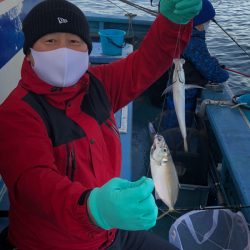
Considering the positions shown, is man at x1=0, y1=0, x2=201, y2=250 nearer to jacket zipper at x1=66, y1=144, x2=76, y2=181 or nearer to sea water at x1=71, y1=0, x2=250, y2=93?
jacket zipper at x1=66, y1=144, x2=76, y2=181

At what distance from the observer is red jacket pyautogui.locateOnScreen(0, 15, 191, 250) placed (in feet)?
4.77

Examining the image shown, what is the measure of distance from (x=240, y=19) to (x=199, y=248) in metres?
11.9

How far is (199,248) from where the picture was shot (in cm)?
A: 304

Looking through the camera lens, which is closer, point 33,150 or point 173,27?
point 33,150

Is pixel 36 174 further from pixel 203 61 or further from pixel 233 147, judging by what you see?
pixel 203 61

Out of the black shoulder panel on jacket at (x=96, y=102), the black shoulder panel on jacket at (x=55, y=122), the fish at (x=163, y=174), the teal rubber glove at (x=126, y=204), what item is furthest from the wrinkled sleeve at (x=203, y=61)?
the teal rubber glove at (x=126, y=204)

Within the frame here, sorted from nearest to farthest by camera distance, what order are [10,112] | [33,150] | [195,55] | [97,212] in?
[97,212] → [33,150] → [10,112] → [195,55]

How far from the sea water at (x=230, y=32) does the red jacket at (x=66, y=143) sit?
579cm

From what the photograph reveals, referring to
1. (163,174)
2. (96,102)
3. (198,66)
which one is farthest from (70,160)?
(198,66)

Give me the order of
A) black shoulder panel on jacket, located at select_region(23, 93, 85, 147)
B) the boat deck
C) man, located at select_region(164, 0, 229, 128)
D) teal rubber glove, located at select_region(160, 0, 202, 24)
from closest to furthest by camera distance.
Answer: black shoulder panel on jacket, located at select_region(23, 93, 85, 147), teal rubber glove, located at select_region(160, 0, 202, 24), the boat deck, man, located at select_region(164, 0, 229, 128)

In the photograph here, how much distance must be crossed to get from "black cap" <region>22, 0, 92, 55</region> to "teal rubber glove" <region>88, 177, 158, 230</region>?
84 centimetres

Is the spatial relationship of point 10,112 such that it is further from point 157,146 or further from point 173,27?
point 173,27

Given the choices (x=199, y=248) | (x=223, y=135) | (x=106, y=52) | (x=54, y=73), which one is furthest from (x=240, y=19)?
(x=54, y=73)

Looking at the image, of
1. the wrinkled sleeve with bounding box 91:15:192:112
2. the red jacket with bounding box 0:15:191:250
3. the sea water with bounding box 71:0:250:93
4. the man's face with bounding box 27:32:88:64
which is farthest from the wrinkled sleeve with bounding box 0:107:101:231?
the sea water with bounding box 71:0:250:93
